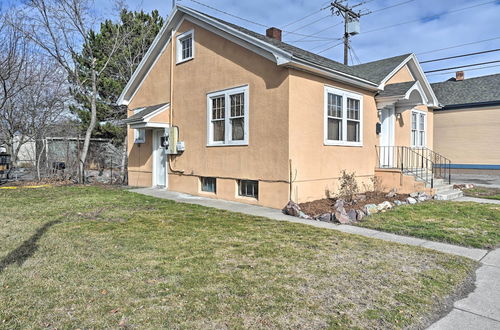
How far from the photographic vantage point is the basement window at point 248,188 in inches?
367

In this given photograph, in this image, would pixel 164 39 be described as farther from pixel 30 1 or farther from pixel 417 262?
pixel 417 262

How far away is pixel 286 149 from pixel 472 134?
637 inches

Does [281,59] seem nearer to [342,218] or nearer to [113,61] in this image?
[342,218]

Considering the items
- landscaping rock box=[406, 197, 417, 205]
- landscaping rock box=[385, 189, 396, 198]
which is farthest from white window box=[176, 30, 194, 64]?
landscaping rock box=[406, 197, 417, 205]

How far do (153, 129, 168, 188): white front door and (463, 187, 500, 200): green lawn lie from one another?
36.2ft

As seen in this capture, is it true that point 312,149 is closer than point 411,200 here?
Yes

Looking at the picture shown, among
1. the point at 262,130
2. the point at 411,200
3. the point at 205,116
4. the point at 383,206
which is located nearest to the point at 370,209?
the point at 383,206

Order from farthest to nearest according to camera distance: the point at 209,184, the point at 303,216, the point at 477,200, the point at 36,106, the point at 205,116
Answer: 1. the point at 36,106
2. the point at 209,184
3. the point at 205,116
4. the point at 477,200
5. the point at 303,216

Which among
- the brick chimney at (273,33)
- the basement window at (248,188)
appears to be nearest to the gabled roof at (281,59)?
the brick chimney at (273,33)

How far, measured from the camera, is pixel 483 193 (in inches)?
470

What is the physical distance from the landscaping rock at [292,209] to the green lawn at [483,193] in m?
7.30

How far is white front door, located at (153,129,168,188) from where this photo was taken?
41.5 feet

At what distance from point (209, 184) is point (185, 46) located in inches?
196

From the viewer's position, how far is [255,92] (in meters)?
8.95
